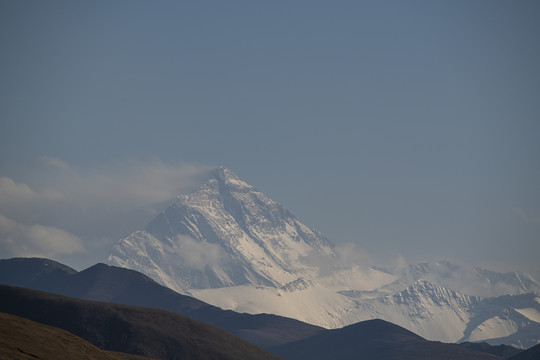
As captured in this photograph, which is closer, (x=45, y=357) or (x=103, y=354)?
(x=45, y=357)

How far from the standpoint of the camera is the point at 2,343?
534 feet

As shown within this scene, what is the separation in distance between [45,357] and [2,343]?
9827mm

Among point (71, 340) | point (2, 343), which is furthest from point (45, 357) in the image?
point (71, 340)

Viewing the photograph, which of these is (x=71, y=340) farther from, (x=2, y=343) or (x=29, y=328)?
(x=2, y=343)

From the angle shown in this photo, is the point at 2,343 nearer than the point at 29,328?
Yes

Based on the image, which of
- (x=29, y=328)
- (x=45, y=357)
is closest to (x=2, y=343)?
(x=45, y=357)

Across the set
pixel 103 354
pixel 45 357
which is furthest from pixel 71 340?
pixel 45 357

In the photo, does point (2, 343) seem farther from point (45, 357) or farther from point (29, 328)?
point (29, 328)

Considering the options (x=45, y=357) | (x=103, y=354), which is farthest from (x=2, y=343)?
(x=103, y=354)

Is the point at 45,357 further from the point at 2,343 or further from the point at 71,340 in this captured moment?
the point at 71,340

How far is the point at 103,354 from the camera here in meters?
196

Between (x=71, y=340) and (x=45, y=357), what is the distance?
80.1 ft

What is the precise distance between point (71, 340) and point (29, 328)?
11.0m

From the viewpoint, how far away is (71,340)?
632 ft
